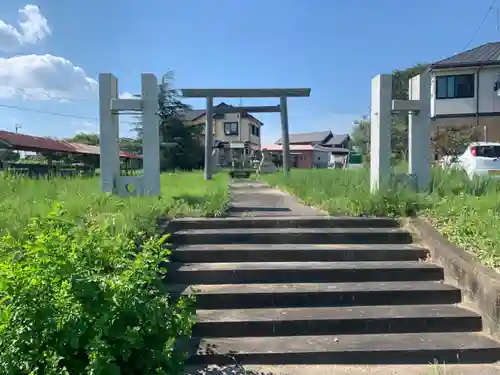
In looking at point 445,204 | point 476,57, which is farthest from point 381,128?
point 476,57

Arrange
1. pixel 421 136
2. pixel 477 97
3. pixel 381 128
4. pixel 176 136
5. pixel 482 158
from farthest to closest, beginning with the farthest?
pixel 176 136, pixel 477 97, pixel 482 158, pixel 421 136, pixel 381 128

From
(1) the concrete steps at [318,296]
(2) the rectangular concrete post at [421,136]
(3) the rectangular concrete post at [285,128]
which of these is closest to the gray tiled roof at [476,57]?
(3) the rectangular concrete post at [285,128]

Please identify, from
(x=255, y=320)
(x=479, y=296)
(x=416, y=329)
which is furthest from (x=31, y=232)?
(x=479, y=296)

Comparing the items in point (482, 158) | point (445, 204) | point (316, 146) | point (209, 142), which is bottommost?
point (445, 204)

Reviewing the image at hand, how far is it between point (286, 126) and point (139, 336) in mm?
11671

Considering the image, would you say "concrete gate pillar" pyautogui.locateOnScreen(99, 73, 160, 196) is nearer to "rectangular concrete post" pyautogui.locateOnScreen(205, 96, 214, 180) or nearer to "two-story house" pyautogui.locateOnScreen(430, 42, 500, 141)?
"rectangular concrete post" pyautogui.locateOnScreen(205, 96, 214, 180)

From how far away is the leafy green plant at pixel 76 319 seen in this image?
1928mm

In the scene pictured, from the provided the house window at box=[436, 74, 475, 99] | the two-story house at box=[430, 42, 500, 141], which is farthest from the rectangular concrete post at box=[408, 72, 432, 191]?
the house window at box=[436, 74, 475, 99]

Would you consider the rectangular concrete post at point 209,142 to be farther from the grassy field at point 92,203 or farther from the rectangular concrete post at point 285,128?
the grassy field at point 92,203

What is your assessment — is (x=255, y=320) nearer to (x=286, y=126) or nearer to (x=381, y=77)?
(x=381, y=77)

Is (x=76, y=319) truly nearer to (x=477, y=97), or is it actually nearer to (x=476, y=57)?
(x=477, y=97)

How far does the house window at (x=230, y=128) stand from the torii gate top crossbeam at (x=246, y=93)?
28.7 m

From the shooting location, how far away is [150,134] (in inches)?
226

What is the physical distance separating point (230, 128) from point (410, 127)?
3599cm
